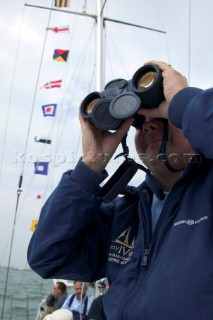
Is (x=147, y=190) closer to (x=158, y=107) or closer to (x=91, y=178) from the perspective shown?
(x=91, y=178)

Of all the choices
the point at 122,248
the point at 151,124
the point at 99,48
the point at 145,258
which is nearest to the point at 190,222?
the point at 145,258

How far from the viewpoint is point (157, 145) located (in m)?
1.09

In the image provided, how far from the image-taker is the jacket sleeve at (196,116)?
72 cm

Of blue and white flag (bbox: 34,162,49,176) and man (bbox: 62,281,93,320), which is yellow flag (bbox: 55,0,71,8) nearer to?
blue and white flag (bbox: 34,162,49,176)

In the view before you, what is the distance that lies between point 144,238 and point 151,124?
35cm

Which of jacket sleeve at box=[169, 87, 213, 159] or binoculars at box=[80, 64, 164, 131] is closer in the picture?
jacket sleeve at box=[169, 87, 213, 159]

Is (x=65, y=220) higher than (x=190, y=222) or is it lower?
lower

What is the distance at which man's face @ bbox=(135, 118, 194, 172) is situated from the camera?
3.38 ft

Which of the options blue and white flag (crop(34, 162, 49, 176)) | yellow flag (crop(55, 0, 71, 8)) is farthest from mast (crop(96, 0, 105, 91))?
blue and white flag (crop(34, 162, 49, 176))

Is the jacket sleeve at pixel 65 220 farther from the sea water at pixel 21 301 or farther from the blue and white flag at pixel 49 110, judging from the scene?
the blue and white flag at pixel 49 110

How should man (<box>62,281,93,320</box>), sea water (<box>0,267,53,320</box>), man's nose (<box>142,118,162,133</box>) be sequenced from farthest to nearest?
sea water (<box>0,267,53,320</box>)
man (<box>62,281,93,320</box>)
man's nose (<box>142,118,162,133</box>)

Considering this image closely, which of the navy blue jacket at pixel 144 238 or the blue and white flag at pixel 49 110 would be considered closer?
the navy blue jacket at pixel 144 238

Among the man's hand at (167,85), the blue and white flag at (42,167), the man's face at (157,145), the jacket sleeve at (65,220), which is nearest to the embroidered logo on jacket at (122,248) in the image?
the jacket sleeve at (65,220)

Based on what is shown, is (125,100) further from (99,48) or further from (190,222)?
(99,48)
